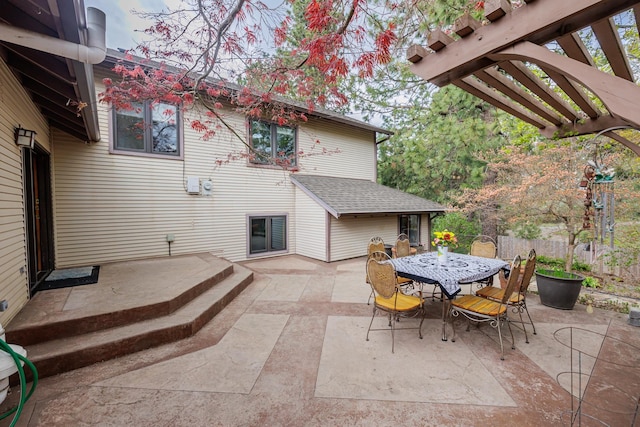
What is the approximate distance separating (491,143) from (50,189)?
467 inches

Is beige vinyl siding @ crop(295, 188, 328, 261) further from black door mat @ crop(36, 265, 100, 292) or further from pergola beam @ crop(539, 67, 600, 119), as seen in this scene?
pergola beam @ crop(539, 67, 600, 119)

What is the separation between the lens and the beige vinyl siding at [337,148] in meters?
9.95

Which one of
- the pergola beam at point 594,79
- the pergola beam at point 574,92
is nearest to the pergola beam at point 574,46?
the pergola beam at point 574,92

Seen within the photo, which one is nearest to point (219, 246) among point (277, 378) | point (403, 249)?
point (403, 249)

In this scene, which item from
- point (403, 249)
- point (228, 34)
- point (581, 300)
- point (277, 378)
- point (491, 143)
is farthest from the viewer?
point (491, 143)

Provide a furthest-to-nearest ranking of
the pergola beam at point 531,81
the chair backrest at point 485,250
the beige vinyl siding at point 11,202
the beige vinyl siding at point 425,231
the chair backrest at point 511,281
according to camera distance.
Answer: the beige vinyl siding at point 425,231
the chair backrest at point 485,250
the chair backrest at point 511,281
the beige vinyl siding at point 11,202
the pergola beam at point 531,81

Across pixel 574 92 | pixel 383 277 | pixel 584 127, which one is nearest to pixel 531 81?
pixel 574 92

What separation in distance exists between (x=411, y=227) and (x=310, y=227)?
469cm

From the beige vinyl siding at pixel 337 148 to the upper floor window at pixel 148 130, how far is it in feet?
13.3

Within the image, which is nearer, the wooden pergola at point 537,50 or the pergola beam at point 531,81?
the wooden pergola at point 537,50

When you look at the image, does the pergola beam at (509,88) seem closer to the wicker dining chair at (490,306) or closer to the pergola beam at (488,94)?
the pergola beam at (488,94)

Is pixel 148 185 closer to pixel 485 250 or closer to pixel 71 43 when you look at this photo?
pixel 71 43

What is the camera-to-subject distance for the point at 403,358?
325 cm

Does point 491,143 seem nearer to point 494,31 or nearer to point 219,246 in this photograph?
point 494,31
